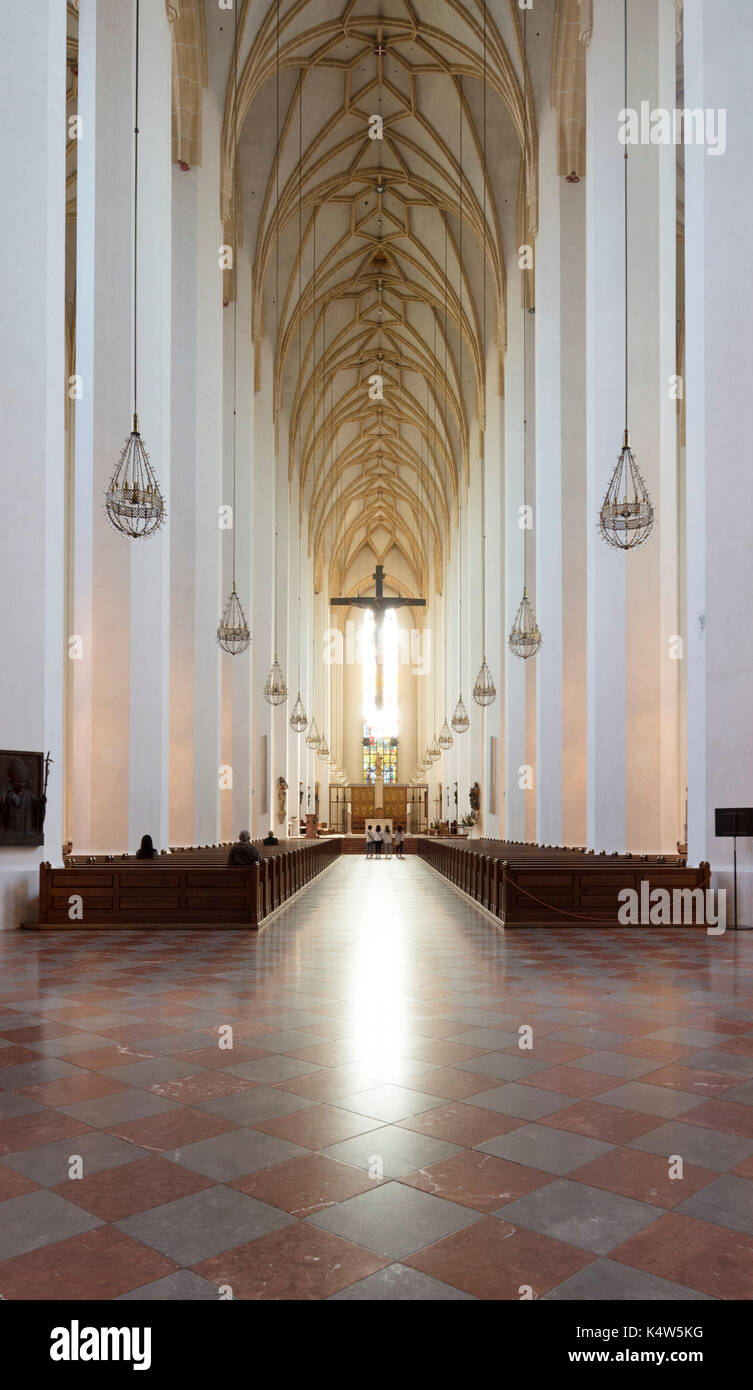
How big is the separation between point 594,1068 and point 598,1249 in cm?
195

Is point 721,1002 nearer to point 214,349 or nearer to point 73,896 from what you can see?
point 73,896

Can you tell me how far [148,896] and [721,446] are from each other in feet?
23.8

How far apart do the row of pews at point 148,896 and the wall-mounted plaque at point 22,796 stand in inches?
14.6

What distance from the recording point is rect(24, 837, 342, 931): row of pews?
31.2ft

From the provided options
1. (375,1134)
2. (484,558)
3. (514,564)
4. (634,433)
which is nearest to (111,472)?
(634,433)

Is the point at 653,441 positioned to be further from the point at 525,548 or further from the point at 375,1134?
the point at 375,1134

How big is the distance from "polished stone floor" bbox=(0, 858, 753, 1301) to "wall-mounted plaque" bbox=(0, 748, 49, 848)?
2101 mm

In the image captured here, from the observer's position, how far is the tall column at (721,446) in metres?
10.2

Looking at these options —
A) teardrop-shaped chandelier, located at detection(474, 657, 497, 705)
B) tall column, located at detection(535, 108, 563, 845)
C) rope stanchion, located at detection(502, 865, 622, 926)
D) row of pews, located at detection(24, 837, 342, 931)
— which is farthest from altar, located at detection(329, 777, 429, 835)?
row of pews, located at detection(24, 837, 342, 931)

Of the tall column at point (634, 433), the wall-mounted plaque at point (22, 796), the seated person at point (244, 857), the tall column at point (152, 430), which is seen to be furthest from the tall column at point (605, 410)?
the wall-mounted plaque at point (22, 796)

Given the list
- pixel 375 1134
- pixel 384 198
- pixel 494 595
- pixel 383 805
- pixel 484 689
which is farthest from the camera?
pixel 383 805

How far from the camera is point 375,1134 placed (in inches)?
145

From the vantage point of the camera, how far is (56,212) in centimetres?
959
